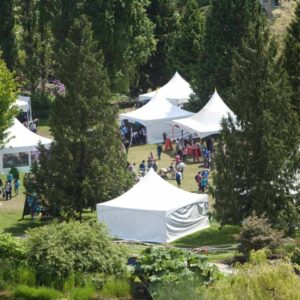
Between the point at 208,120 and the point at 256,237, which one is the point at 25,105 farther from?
the point at 256,237

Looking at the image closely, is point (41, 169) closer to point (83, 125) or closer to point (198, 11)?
point (83, 125)

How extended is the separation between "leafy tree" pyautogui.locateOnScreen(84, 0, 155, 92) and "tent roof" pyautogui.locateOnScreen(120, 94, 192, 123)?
834 cm

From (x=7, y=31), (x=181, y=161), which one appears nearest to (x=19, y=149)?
(x=181, y=161)

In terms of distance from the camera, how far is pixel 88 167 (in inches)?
1258

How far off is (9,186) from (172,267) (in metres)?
19.5

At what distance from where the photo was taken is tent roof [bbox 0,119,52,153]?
42.3 m

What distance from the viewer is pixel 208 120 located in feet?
149

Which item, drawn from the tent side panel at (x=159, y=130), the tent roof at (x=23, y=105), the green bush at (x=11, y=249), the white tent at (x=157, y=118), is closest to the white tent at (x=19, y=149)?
the white tent at (x=157, y=118)

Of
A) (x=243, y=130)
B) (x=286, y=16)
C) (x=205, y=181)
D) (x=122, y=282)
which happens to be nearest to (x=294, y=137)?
(x=243, y=130)

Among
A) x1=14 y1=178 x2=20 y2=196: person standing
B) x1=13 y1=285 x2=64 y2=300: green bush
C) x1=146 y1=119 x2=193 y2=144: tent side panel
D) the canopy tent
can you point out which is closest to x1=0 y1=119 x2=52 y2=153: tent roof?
x1=14 y1=178 x2=20 y2=196: person standing

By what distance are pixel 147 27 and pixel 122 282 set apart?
42.3 metres

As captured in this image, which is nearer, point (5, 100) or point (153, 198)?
point (153, 198)

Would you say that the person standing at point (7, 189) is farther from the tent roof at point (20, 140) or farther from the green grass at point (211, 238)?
the green grass at point (211, 238)

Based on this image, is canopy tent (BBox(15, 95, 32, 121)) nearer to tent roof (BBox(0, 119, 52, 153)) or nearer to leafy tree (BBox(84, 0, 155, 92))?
leafy tree (BBox(84, 0, 155, 92))
